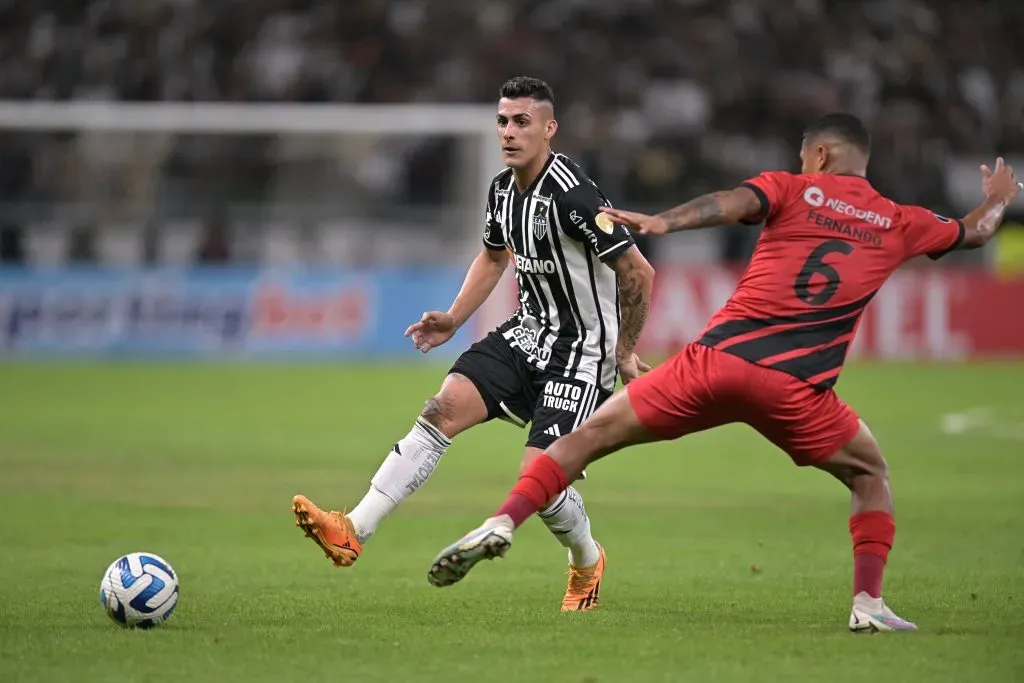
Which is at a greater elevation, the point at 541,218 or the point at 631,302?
the point at 541,218

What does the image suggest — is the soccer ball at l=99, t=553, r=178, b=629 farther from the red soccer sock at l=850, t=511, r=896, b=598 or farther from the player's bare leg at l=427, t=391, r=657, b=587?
the red soccer sock at l=850, t=511, r=896, b=598

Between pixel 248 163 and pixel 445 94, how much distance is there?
13.2 feet

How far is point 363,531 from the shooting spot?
7.88 metres

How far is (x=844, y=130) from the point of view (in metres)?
7.21

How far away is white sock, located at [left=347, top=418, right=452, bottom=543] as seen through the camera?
26.0 ft

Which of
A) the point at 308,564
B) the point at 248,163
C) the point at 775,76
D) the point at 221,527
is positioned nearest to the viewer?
the point at 308,564

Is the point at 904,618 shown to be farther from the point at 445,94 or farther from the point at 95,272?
the point at 445,94

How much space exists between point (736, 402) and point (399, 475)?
1948 millimetres

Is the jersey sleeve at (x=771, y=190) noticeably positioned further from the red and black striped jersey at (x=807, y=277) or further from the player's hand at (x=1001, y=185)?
the player's hand at (x=1001, y=185)

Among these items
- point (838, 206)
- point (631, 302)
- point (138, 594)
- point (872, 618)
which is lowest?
point (138, 594)

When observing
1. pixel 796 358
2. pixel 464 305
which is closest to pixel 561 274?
pixel 464 305

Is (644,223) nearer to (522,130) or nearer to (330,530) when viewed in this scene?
(522,130)

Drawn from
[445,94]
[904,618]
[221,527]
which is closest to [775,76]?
[445,94]

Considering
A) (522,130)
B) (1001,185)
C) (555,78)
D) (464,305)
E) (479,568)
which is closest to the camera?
(1001,185)
